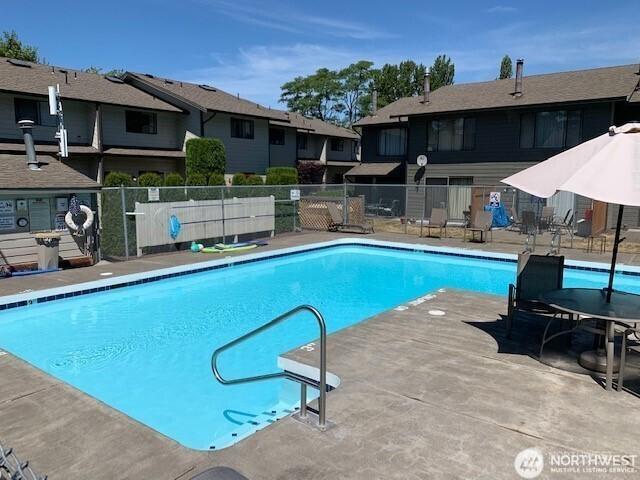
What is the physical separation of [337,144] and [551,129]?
58.0ft

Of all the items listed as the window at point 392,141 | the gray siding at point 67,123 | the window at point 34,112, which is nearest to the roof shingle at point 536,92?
the window at point 392,141

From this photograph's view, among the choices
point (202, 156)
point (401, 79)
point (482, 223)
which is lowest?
point (482, 223)

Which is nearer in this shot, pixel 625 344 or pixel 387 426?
pixel 387 426

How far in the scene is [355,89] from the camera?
54281mm

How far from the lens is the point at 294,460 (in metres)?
3.13

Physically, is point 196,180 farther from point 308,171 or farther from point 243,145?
point 308,171

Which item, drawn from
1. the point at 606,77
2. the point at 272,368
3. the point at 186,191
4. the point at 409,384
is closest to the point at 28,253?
the point at 186,191

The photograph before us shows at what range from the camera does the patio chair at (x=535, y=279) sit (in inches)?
210

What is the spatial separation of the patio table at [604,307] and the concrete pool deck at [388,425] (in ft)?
1.47

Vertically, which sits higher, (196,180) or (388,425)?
(196,180)

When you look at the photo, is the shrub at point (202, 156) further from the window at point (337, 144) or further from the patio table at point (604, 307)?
the patio table at point (604, 307)

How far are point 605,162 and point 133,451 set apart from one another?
4.38 metres

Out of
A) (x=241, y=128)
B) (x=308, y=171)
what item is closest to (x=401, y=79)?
(x=308, y=171)

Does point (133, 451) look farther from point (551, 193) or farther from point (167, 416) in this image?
point (551, 193)
